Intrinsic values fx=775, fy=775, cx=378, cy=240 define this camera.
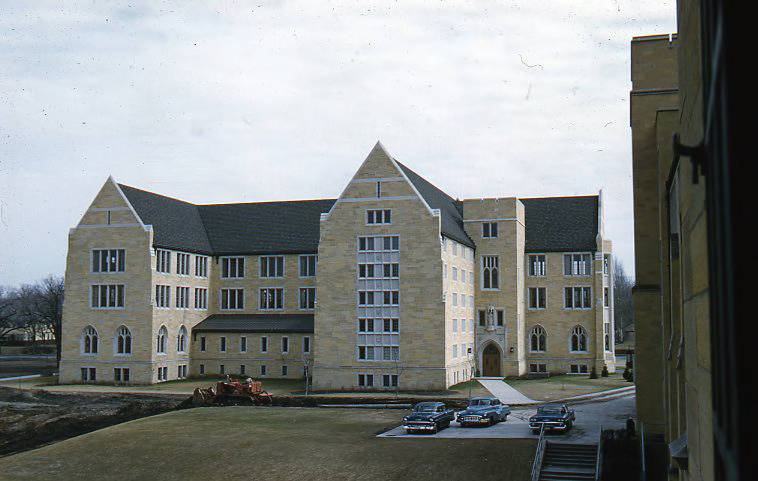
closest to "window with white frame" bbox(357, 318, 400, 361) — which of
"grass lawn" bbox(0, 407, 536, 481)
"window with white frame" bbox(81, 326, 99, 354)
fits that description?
"grass lawn" bbox(0, 407, 536, 481)

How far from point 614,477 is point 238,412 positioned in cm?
2371

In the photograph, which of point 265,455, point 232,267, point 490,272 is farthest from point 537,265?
point 265,455

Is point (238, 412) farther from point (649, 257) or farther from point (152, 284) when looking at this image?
point (649, 257)

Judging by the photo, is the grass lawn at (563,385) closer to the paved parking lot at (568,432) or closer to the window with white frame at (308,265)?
the paved parking lot at (568,432)

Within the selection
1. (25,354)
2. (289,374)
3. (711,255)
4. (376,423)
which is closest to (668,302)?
(376,423)

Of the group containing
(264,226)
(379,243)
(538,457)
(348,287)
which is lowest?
(538,457)

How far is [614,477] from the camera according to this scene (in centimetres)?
2894

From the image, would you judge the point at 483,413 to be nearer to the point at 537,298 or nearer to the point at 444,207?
the point at 444,207

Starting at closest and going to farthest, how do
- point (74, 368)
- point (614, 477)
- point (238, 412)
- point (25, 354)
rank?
1. point (614, 477)
2. point (238, 412)
3. point (74, 368)
4. point (25, 354)

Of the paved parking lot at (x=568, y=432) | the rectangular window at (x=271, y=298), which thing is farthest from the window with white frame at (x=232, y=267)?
the paved parking lot at (x=568, y=432)

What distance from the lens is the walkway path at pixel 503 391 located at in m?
49.5

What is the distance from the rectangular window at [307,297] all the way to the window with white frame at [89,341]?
17.3 metres

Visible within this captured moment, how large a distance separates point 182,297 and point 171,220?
708cm

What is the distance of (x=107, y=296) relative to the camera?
63.1m
